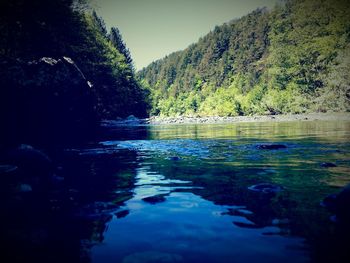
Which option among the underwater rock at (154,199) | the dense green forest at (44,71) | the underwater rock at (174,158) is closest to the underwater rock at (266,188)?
the underwater rock at (154,199)

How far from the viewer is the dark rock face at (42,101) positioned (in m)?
14.5

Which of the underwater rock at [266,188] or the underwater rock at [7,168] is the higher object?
the underwater rock at [7,168]

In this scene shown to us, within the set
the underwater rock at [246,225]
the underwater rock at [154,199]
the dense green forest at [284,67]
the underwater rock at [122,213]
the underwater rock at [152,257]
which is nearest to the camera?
the underwater rock at [152,257]

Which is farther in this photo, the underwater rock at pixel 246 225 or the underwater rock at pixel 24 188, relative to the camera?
the underwater rock at pixel 24 188

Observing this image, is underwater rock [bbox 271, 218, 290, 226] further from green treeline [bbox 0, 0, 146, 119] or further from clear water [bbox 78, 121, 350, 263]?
green treeline [bbox 0, 0, 146, 119]

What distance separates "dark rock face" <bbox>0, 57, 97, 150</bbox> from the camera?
14.5 metres

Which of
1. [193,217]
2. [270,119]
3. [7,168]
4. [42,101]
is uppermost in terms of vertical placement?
[42,101]

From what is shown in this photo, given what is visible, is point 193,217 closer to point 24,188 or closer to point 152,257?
point 152,257

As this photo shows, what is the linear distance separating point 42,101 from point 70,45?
20.9 metres

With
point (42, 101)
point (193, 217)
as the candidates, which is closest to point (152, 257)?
point (193, 217)

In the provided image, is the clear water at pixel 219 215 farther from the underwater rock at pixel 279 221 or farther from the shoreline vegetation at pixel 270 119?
the shoreline vegetation at pixel 270 119

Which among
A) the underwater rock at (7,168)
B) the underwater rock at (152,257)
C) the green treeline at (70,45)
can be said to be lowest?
the underwater rock at (152,257)

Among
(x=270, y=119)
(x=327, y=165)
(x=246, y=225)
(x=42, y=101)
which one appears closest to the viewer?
(x=246, y=225)

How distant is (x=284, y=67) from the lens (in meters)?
60.9
